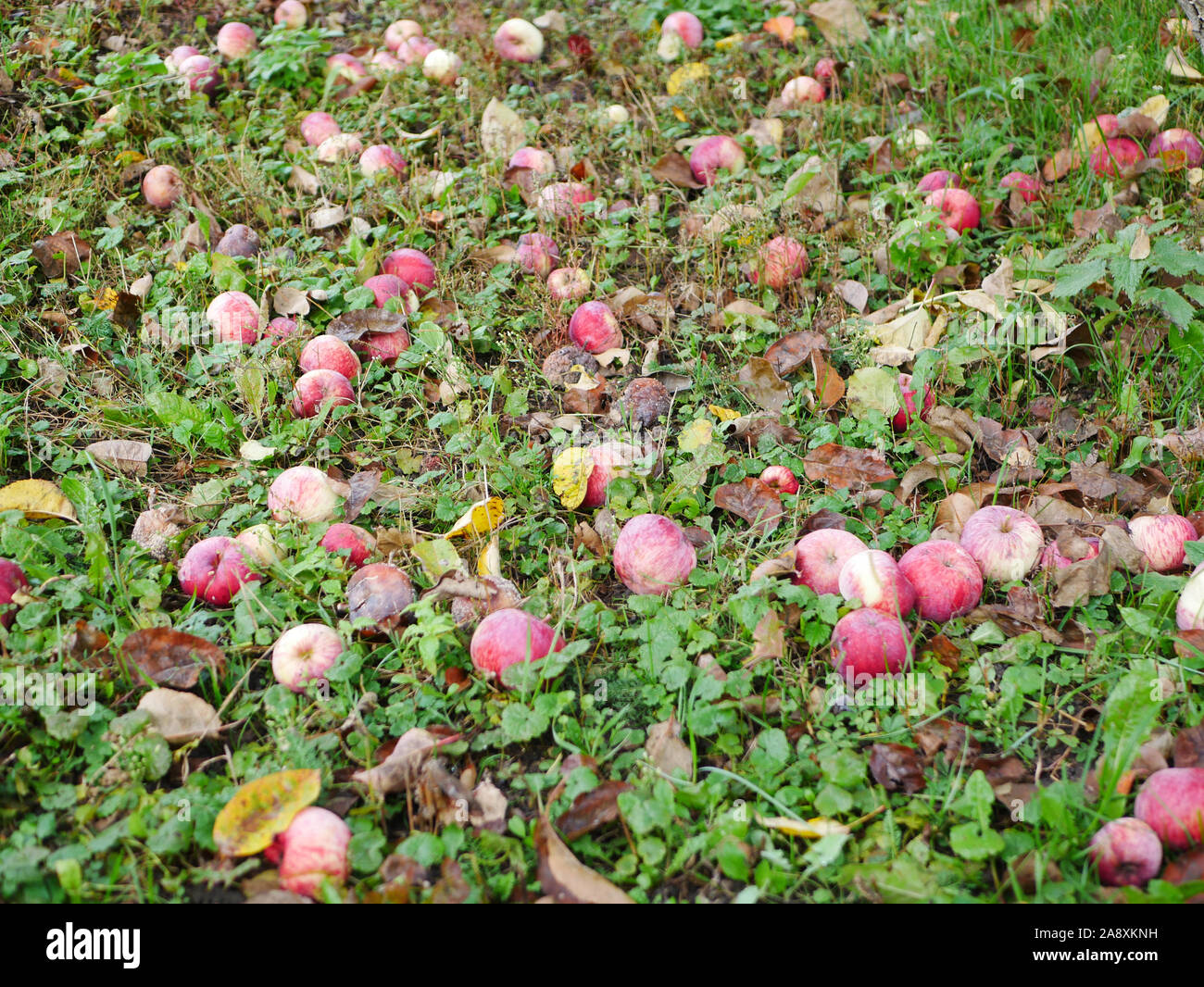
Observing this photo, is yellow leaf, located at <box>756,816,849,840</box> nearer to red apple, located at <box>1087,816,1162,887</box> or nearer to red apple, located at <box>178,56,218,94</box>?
red apple, located at <box>1087,816,1162,887</box>

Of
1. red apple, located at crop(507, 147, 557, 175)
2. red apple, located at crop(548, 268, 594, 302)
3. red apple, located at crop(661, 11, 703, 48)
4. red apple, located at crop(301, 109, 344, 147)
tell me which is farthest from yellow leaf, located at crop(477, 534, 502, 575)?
red apple, located at crop(661, 11, 703, 48)

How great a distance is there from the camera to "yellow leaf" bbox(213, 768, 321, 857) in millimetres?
1716

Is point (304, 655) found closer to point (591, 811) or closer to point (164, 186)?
point (591, 811)

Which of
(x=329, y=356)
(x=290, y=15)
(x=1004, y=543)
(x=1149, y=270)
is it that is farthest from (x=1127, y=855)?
(x=290, y=15)

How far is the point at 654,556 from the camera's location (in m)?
2.26

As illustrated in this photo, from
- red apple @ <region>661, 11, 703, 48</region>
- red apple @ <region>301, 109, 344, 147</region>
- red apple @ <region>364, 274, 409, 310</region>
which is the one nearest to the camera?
red apple @ <region>364, 274, 409, 310</region>

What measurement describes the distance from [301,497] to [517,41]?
3034 mm

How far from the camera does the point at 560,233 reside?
3.47 m

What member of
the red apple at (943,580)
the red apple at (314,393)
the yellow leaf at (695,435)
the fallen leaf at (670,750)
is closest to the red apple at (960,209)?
the yellow leaf at (695,435)

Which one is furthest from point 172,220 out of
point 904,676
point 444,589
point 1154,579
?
point 1154,579

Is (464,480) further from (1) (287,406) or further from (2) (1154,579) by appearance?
(2) (1154,579)

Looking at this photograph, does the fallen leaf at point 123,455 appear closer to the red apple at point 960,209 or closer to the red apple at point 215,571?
the red apple at point 215,571

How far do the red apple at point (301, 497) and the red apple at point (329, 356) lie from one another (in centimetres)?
54

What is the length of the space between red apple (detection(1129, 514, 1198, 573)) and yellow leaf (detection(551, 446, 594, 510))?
55.0 inches
